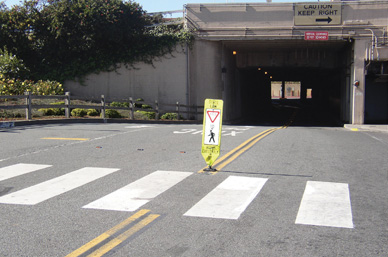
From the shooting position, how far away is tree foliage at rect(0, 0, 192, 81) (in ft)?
97.7

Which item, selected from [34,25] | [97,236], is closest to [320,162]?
[97,236]

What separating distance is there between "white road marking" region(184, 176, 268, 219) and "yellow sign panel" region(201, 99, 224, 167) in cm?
77

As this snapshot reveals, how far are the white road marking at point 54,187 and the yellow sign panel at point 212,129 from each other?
75.6 inches

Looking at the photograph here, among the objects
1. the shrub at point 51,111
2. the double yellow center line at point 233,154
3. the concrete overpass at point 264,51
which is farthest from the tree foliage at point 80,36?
the double yellow center line at point 233,154

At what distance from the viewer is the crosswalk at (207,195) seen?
230 inches

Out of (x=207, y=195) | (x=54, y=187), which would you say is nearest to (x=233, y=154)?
(x=207, y=195)

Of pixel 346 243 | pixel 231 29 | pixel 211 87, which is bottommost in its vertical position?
pixel 346 243

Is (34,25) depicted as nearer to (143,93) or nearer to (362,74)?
(143,93)

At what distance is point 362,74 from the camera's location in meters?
29.0

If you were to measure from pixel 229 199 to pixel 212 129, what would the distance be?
2.40 meters

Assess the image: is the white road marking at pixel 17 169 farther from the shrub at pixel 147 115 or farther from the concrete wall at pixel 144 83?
the concrete wall at pixel 144 83

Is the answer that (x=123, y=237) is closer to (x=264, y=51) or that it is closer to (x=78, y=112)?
(x=78, y=112)

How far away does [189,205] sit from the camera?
626 centimetres

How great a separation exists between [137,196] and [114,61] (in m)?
26.5
